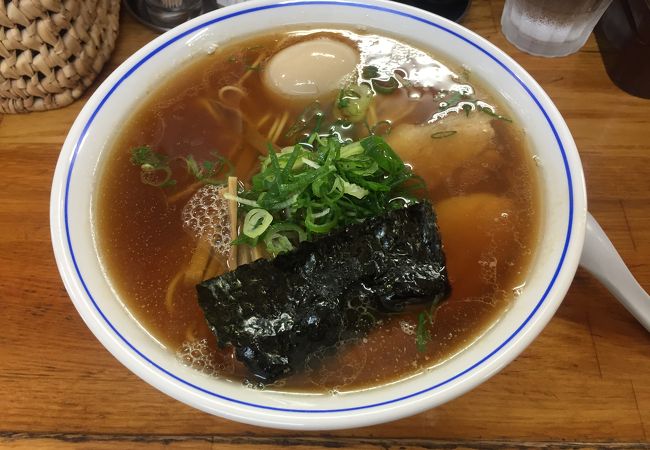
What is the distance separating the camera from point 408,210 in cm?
123

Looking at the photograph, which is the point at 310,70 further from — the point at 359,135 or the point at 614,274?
the point at 614,274

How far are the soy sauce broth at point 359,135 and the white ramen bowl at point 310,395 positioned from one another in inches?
1.3

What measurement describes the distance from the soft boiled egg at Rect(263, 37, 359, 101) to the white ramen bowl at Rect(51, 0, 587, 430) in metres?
0.10

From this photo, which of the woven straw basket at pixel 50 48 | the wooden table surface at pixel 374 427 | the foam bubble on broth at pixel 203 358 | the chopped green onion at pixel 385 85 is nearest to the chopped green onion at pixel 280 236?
the foam bubble on broth at pixel 203 358

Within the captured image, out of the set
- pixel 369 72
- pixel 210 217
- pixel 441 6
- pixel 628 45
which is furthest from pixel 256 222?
pixel 628 45

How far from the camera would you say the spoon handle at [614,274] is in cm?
132

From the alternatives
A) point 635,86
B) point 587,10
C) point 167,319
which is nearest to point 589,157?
point 635,86

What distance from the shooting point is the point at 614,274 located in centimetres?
135

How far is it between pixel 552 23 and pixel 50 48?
5.14 feet

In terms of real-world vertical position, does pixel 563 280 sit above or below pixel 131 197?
above

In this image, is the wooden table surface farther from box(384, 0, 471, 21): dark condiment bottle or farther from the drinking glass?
box(384, 0, 471, 21): dark condiment bottle

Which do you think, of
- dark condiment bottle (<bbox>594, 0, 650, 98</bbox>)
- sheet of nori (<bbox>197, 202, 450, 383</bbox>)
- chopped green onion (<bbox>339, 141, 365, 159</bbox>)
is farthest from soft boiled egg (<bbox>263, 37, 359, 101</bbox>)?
dark condiment bottle (<bbox>594, 0, 650, 98</bbox>)

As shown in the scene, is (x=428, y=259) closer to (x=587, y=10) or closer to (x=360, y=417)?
(x=360, y=417)

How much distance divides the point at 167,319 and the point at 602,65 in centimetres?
163
